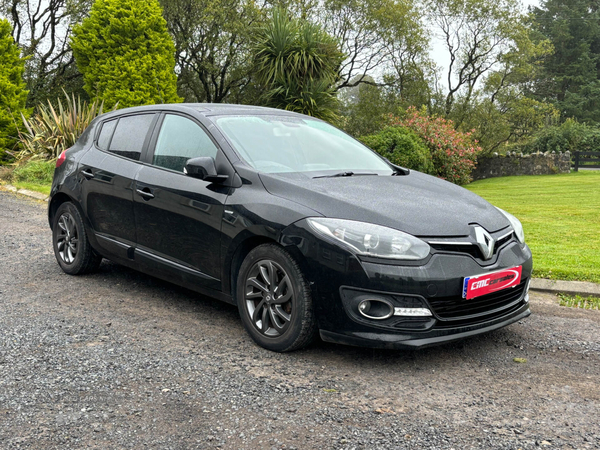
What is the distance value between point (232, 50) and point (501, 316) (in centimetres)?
2315

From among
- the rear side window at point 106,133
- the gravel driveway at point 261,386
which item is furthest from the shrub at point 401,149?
the gravel driveway at point 261,386

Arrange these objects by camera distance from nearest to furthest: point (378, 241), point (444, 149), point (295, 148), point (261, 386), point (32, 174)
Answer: point (261, 386)
point (378, 241)
point (295, 148)
point (32, 174)
point (444, 149)

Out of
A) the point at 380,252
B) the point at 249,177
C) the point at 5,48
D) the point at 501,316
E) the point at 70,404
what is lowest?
the point at 70,404

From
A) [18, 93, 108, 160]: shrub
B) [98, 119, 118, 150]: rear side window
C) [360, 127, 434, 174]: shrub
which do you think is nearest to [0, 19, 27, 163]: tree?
[18, 93, 108, 160]: shrub

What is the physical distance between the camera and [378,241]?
135 inches

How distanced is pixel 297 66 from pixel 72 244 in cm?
1314

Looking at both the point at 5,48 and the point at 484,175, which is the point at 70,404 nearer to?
the point at 5,48

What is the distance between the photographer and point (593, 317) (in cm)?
478

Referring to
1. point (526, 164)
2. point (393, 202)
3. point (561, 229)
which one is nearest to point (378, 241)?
point (393, 202)

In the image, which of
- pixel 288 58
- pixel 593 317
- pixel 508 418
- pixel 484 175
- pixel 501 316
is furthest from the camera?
pixel 484 175

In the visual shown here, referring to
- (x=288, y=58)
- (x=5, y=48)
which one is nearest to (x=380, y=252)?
(x=288, y=58)

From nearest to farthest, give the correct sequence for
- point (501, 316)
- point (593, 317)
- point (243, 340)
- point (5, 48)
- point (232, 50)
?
point (501, 316)
point (243, 340)
point (593, 317)
point (5, 48)
point (232, 50)

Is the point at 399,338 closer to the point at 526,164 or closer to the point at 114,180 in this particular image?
the point at 114,180

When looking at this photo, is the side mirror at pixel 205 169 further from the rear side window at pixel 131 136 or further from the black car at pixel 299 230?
the rear side window at pixel 131 136
